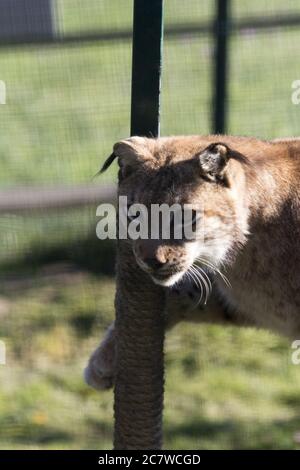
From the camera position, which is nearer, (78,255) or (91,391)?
(91,391)

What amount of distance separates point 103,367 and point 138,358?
367 mm

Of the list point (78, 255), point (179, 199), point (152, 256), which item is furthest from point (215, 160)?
point (78, 255)

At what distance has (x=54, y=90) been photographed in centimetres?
571

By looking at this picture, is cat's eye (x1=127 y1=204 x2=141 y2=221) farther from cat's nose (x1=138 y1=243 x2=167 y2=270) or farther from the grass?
the grass

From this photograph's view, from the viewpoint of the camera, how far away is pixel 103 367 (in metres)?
4.24

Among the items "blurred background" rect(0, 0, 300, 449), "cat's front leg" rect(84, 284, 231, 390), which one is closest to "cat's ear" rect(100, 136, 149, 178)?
"cat's front leg" rect(84, 284, 231, 390)

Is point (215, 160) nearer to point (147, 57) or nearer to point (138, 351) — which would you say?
point (147, 57)

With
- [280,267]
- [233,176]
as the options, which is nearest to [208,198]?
[233,176]

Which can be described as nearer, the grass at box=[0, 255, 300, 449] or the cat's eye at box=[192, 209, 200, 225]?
the cat's eye at box=[192, 209, 200, 225]

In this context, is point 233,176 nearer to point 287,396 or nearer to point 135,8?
point 135,8

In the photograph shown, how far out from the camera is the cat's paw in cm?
423

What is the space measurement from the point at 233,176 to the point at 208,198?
149mm

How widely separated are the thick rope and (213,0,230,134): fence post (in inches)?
73.5

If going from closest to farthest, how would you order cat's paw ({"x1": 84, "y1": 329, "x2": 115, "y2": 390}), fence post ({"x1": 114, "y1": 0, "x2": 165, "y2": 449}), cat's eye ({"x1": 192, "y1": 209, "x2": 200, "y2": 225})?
cat's eye ({"x1": 192, "y1": 209, "x2": 200, "y2": 225}) < fence post ({"x1": 114, "y1": 0, "x2": 165, "y2": 449}) < cat's paw ({"x1": 84, "y1": 329, "x2": 115, "y2": 390})
